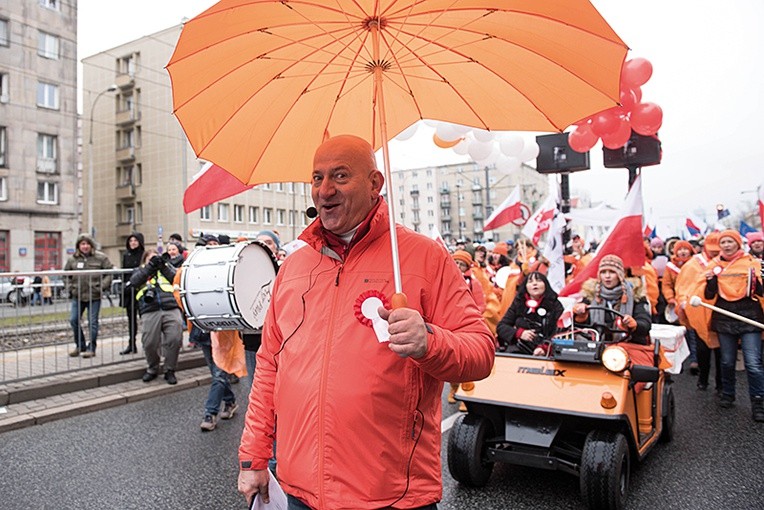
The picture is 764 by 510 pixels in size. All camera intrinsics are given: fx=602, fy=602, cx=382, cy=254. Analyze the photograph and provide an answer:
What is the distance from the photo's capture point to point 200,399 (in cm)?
758

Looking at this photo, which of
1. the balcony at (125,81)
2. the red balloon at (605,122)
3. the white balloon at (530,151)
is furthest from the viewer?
the balcony at (125,81)

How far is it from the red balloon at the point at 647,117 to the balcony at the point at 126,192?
4790cm

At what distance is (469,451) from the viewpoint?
14.5ft

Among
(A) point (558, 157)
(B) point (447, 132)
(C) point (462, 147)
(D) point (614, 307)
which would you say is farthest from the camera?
(A) point (558, 157)

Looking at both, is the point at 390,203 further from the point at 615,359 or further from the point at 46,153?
the point at 46,153

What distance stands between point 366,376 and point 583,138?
814 centimetres

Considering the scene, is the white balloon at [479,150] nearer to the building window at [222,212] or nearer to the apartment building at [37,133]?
the apartment building at [37,133]

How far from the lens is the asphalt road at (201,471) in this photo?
440 centimetres

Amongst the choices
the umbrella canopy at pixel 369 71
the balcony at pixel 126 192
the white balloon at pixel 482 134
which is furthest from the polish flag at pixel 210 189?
the balcony at pixel 126 192

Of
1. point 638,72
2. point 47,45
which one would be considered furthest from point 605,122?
point 47,45

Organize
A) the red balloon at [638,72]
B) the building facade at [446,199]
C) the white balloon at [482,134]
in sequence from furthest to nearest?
the building facade at [446,199] < the white balloon at [482,134] < the red balloon at [638,72]

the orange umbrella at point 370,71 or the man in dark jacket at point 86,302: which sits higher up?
the orange umbrella at point 370,71

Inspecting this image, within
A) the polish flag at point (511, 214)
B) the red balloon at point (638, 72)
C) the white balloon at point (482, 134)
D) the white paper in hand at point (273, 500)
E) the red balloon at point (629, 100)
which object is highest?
the red balloon at point (638, 72)

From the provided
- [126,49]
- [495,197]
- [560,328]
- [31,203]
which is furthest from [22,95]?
[495,197]
